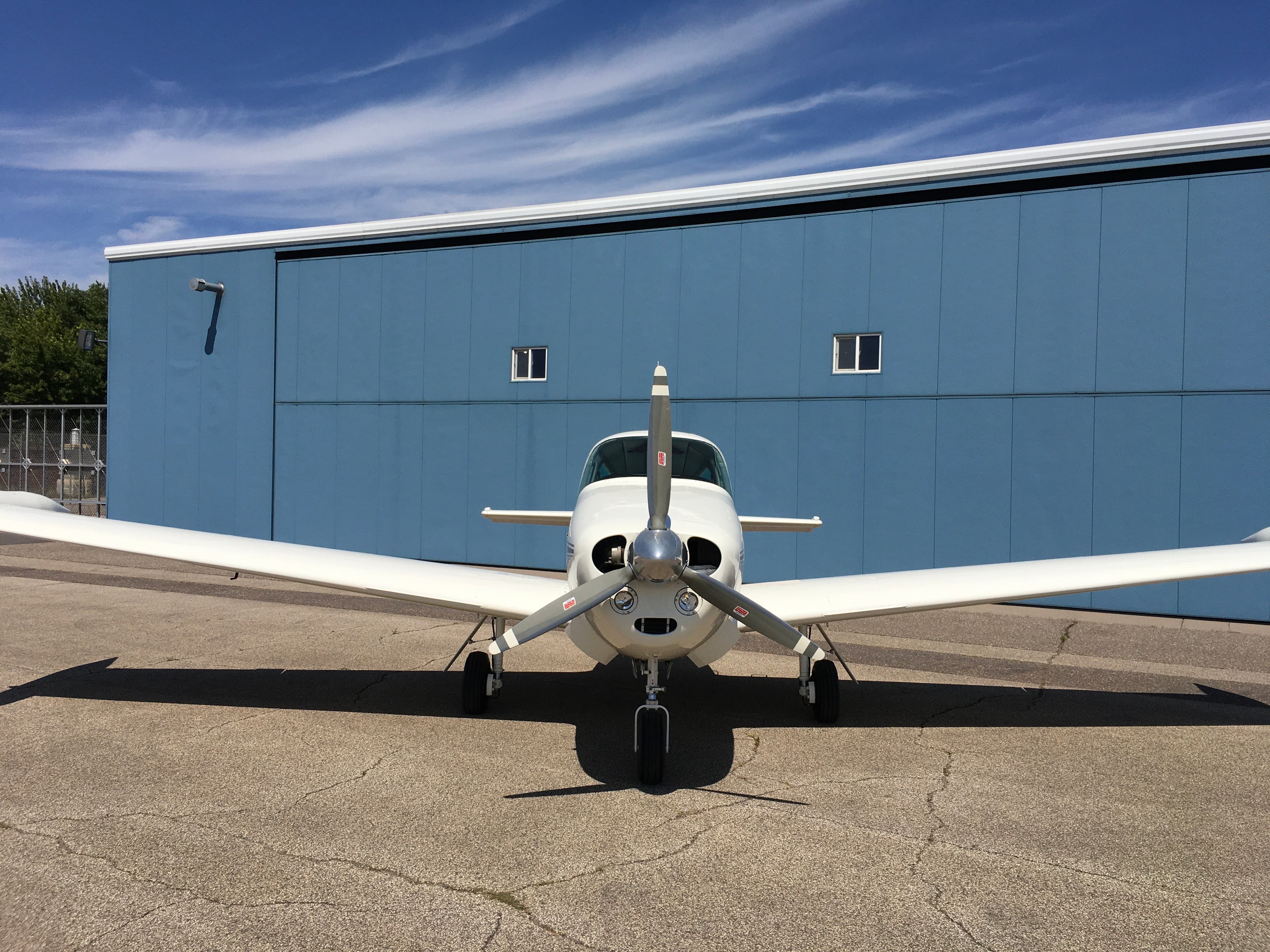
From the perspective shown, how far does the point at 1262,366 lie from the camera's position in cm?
1061

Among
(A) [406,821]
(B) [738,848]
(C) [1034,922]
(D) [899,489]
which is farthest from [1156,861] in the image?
(D) [899,489]

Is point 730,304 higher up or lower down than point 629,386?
higher up

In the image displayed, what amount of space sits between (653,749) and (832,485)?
8374 mm

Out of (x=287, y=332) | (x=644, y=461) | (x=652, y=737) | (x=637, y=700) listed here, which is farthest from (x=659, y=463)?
(x=287, y=332)

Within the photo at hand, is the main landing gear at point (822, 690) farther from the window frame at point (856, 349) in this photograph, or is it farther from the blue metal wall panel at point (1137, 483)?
the window frame at point (856, 349)

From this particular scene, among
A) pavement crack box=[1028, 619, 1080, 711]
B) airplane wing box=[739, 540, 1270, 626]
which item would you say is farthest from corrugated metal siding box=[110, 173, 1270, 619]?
airplane wing box=[739, 540, 1270, 626]

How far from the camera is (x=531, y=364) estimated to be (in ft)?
47.9

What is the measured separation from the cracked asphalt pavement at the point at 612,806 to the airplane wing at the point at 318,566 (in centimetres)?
92

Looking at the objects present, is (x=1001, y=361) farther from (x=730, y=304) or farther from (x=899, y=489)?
(x=730, y=304)

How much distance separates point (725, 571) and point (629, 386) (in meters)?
8.85

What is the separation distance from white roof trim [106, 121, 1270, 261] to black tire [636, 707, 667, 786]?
10.00m

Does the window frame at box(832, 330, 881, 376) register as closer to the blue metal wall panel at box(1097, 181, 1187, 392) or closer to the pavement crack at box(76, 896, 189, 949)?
the blue metal wall panel at box(1097, 181, 1187, 392)

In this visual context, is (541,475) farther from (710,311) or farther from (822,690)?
(822,690)

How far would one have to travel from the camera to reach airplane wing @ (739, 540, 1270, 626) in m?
5.96
